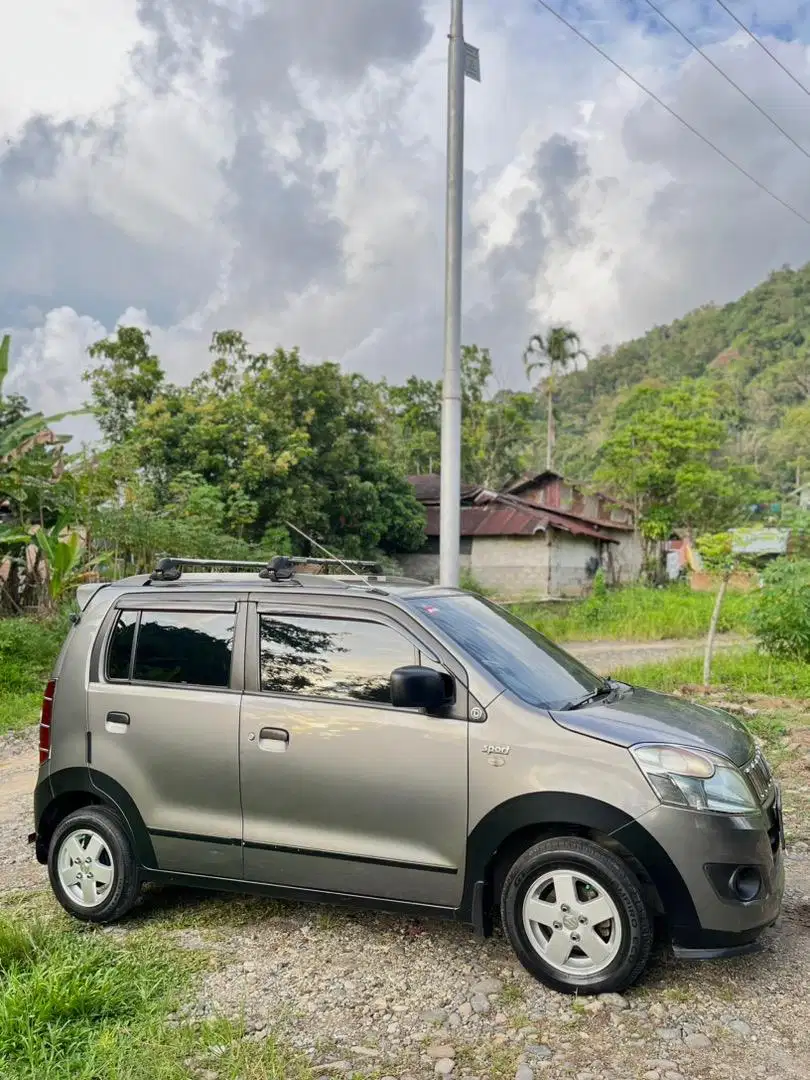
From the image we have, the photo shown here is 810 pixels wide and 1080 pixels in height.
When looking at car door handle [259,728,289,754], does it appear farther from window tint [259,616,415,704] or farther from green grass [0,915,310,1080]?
green grass [0,915,310,1080]

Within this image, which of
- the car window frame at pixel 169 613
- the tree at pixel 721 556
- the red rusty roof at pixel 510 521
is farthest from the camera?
the red rusty roof at pixel 510 521

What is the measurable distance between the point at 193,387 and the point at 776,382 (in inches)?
2678

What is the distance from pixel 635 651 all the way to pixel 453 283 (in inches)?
437

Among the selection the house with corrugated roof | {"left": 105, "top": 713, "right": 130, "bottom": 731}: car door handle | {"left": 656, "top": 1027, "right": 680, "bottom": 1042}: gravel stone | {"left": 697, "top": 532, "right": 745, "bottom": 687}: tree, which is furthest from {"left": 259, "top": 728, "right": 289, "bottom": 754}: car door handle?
the house with corrugated roof

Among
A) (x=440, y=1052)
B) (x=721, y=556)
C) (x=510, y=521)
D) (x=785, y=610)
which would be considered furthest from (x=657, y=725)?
(x=510, y=521)

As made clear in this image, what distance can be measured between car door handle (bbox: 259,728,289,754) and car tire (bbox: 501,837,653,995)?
1.23 metres

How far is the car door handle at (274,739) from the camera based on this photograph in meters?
4.43

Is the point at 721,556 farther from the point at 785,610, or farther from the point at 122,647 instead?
the point at 122,647

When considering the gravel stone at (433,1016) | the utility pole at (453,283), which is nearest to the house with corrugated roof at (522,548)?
the utility pole at (453,283)

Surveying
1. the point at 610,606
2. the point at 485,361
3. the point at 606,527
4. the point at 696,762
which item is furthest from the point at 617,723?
the point at 485,361

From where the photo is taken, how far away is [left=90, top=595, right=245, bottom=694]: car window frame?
4676 millimetres

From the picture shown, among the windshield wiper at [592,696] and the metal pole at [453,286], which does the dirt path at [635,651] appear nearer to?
the metal pole at [453,286]

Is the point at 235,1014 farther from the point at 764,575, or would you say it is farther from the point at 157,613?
the point at 764,575

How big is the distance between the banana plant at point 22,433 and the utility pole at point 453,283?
828cm
